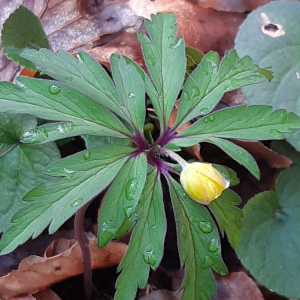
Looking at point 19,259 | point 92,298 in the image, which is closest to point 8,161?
point 19,259

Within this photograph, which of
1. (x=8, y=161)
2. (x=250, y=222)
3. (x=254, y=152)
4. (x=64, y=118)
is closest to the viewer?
(x=64, y=118)

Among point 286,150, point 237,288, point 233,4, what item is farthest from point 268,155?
point 233,4

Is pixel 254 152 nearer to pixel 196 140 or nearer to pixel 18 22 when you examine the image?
pixel 196 140

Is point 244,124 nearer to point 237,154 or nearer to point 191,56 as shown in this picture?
point 237,154

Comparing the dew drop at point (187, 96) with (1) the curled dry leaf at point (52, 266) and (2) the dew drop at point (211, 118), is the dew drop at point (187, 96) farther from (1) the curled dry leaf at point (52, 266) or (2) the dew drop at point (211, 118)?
(1) the curled dry leaf at point (52, 266)

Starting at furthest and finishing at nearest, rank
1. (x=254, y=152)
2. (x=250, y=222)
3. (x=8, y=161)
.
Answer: (x=254, y=152), (x=250, y=222), (x=8, y=161)

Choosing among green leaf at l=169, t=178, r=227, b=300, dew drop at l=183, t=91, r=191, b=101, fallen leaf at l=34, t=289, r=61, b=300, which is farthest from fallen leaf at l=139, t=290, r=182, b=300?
dew drop at l=183, t=91, r=191, b=101
